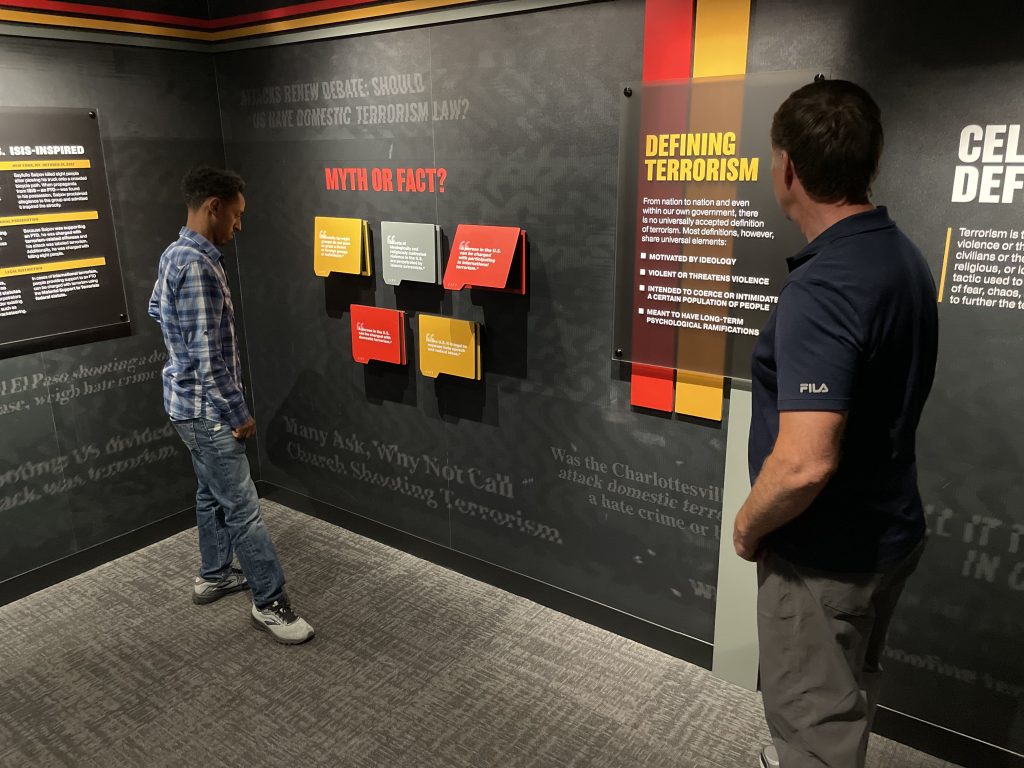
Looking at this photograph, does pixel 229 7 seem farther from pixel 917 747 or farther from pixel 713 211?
pixel 917 747

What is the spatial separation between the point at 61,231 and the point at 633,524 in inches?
98.3

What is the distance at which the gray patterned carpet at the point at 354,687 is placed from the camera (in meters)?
2.22

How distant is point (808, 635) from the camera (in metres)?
1.51

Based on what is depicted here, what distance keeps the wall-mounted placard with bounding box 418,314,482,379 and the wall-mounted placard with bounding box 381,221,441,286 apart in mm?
172

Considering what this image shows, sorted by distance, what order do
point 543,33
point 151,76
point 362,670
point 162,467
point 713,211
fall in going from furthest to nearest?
point 162,467 < point 151,76 < point 362,670 < point 543,33 < point 713,211

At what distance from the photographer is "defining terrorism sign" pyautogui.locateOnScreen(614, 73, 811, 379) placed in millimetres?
2070

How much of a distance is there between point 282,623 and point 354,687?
429mm

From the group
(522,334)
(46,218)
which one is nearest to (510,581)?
(522,334)

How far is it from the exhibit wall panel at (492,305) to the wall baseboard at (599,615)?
5 cm

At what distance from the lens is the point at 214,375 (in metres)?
2.49

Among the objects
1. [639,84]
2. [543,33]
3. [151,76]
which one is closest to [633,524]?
[639,84]

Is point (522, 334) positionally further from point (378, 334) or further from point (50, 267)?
point (50, 267)

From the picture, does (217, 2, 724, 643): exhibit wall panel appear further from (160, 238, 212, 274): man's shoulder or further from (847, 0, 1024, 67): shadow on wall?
(160, 238, 212, 274): man's shoulder

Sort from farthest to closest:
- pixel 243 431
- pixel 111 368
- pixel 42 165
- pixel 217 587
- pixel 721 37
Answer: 1. pixel 111 368
2. pixel 217 587
3. pixel 42 165
4. pixel 243 431
5. pixel 721 37
